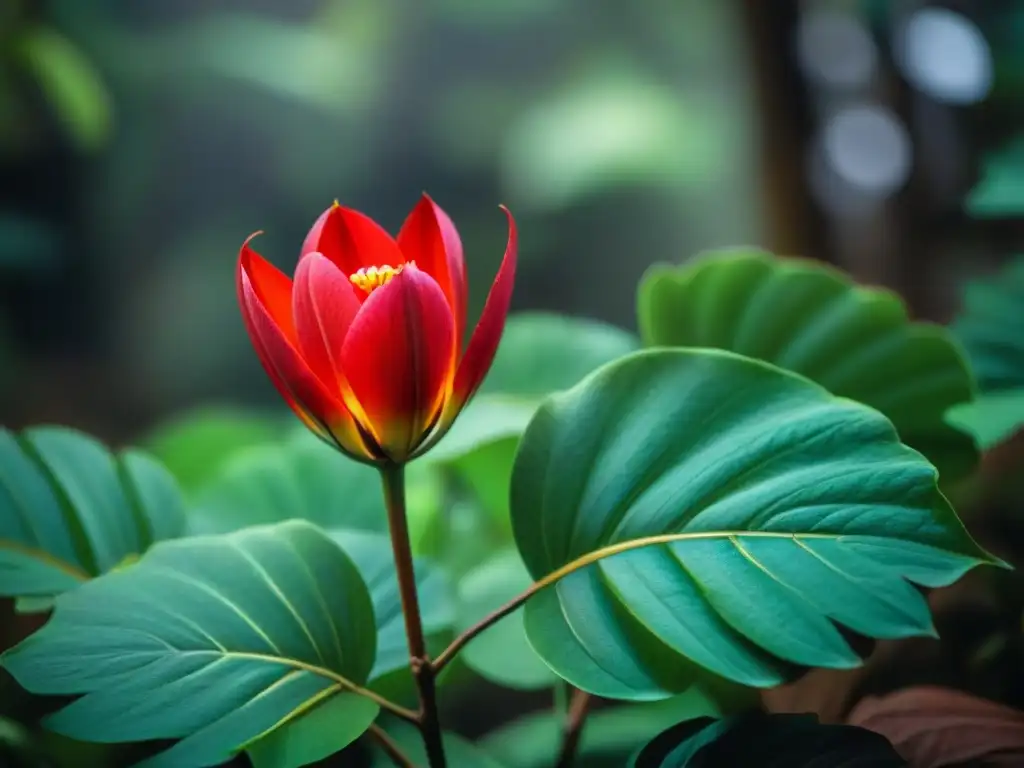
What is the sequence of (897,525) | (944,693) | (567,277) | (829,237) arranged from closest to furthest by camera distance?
(897,525), (944,693), (829,237), (567,277)

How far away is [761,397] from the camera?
46cm

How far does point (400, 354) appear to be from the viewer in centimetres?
41

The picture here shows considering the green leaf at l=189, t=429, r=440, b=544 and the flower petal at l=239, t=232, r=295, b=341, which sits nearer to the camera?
the flower petal at l=239, t=232, r=295, b=341

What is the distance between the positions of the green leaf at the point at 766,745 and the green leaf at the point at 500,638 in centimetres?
17

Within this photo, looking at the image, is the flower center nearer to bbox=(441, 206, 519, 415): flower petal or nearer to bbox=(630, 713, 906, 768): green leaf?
bbox=(441, 206, 519, 415): flower petal

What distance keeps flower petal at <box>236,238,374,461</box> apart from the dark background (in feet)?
3.78

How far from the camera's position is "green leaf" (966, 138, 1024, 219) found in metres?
0.78

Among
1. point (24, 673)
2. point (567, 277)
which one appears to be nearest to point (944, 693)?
point (24, 673)

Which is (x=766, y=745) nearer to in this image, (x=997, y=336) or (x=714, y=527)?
(x=714, y=527)

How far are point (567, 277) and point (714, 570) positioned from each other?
1.65 metres

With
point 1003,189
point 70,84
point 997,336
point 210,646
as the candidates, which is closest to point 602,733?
point 210,646

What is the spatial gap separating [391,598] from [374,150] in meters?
1.64

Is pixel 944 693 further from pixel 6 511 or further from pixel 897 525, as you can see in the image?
pixel 6 511

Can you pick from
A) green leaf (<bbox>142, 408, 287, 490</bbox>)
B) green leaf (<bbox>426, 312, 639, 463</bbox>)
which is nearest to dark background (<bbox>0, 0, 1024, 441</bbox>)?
green leaf (<bbox>142, 408, 287, 490</bbox>)
